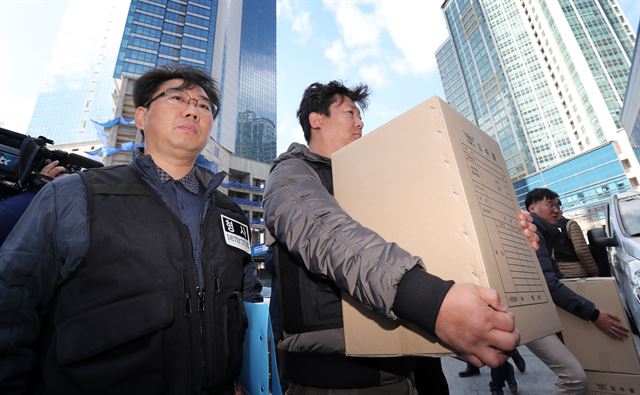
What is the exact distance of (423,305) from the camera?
2.17ft

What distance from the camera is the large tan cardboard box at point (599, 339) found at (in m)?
2.05

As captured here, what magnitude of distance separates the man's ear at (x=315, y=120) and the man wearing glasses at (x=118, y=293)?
0.85 m

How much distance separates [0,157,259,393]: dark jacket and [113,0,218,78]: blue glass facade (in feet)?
137

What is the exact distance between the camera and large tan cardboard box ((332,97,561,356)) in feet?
2.53

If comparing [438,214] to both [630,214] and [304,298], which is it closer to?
[304,298]

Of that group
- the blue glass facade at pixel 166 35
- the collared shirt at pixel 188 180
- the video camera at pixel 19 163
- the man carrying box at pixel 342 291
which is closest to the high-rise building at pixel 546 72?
the man carrying box at pixel 342 291

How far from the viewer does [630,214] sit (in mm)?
3318

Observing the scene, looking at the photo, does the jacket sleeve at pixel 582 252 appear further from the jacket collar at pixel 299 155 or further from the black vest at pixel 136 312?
the black vest at pixel 136 312

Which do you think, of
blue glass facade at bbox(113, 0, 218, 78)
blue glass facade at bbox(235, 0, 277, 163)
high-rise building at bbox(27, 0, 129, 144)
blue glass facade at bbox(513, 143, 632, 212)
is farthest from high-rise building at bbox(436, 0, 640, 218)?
high-rise building at bbox(27, 0, 129, 144)

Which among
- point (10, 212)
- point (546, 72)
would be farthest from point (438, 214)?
point (546, 72)

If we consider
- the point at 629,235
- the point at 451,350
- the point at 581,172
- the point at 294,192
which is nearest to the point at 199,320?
the point at 294,192

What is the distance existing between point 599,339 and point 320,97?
2.91 m

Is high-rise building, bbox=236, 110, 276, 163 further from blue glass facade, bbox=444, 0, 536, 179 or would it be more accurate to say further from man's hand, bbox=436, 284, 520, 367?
blue glass facade, bbox=444, 0, 536, 179

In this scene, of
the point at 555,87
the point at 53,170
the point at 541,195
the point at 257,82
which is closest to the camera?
the point at 53,170
